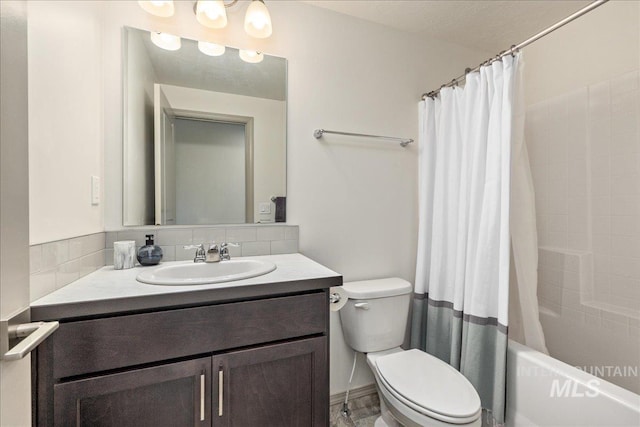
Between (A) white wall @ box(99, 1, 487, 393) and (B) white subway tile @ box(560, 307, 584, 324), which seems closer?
(A) white wall @ box(99, 1, 487, 393)

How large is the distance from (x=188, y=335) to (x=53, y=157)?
0.73 metres

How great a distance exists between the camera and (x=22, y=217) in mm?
577

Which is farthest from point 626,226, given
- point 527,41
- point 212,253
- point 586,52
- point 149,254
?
point 149,254

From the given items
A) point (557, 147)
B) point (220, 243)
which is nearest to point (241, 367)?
point (220, 243)

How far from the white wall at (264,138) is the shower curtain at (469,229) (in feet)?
3.01

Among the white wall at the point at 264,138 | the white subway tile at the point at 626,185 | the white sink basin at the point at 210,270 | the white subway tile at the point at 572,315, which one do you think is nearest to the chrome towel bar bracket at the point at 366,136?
the white wall at the point at 264,138

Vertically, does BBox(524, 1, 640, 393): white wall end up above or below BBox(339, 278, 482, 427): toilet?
above

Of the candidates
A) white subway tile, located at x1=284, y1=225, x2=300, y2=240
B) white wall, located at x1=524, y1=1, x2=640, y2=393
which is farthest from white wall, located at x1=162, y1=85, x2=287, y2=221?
white wall, located at x1=524, y1=1, x2=640, y2=393

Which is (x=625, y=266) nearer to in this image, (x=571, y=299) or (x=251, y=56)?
(x=571, y=299)

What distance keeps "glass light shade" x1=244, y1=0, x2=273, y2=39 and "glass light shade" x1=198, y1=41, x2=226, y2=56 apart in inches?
6.6

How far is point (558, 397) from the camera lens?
1.09 metres

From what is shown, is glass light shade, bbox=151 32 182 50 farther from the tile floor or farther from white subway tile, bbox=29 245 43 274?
the tile floor

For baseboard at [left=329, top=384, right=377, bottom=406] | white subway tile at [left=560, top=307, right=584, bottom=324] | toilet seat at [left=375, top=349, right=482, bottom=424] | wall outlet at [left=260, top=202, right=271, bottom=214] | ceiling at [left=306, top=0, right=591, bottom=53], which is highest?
ceiling at [left=306, top=0, right=591, bottom=53]

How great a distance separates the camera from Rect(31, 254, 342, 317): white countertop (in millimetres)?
789
